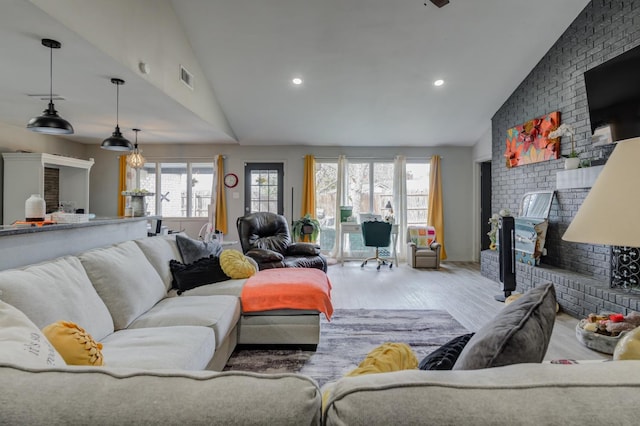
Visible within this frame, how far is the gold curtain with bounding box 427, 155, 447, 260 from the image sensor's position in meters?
6.90

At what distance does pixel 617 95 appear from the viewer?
2.96 m

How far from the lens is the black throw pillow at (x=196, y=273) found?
2799mm

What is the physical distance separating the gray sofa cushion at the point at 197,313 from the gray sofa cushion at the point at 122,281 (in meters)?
0.07

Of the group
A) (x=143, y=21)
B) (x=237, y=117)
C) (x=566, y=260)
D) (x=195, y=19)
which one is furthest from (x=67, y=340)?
(x=237, y=117)

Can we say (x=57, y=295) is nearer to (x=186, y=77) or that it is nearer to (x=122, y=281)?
(x=122, y=281)

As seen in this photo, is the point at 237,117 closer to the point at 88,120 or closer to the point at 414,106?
the point at 88,120

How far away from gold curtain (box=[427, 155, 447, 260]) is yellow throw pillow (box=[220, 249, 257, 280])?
15.6 ft

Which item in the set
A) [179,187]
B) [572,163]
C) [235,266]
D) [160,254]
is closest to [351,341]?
[235,266]

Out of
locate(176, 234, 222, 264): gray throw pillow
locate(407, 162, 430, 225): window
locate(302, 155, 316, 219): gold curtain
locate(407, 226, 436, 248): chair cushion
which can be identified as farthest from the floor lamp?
locate(407, 162, 430, 225): window

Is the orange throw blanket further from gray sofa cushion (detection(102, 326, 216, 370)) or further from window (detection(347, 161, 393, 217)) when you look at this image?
window (detection(347, 161, 393, 217))

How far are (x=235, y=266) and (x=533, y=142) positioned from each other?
4.14 meters

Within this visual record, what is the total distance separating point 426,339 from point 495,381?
247cm

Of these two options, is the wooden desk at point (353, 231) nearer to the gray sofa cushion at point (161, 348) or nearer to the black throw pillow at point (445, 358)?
the gray sofa cushion at point (161, 348)

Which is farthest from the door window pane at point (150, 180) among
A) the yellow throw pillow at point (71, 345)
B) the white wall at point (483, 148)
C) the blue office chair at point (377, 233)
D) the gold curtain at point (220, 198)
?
the yellow throw pillow at point (71, 345)
